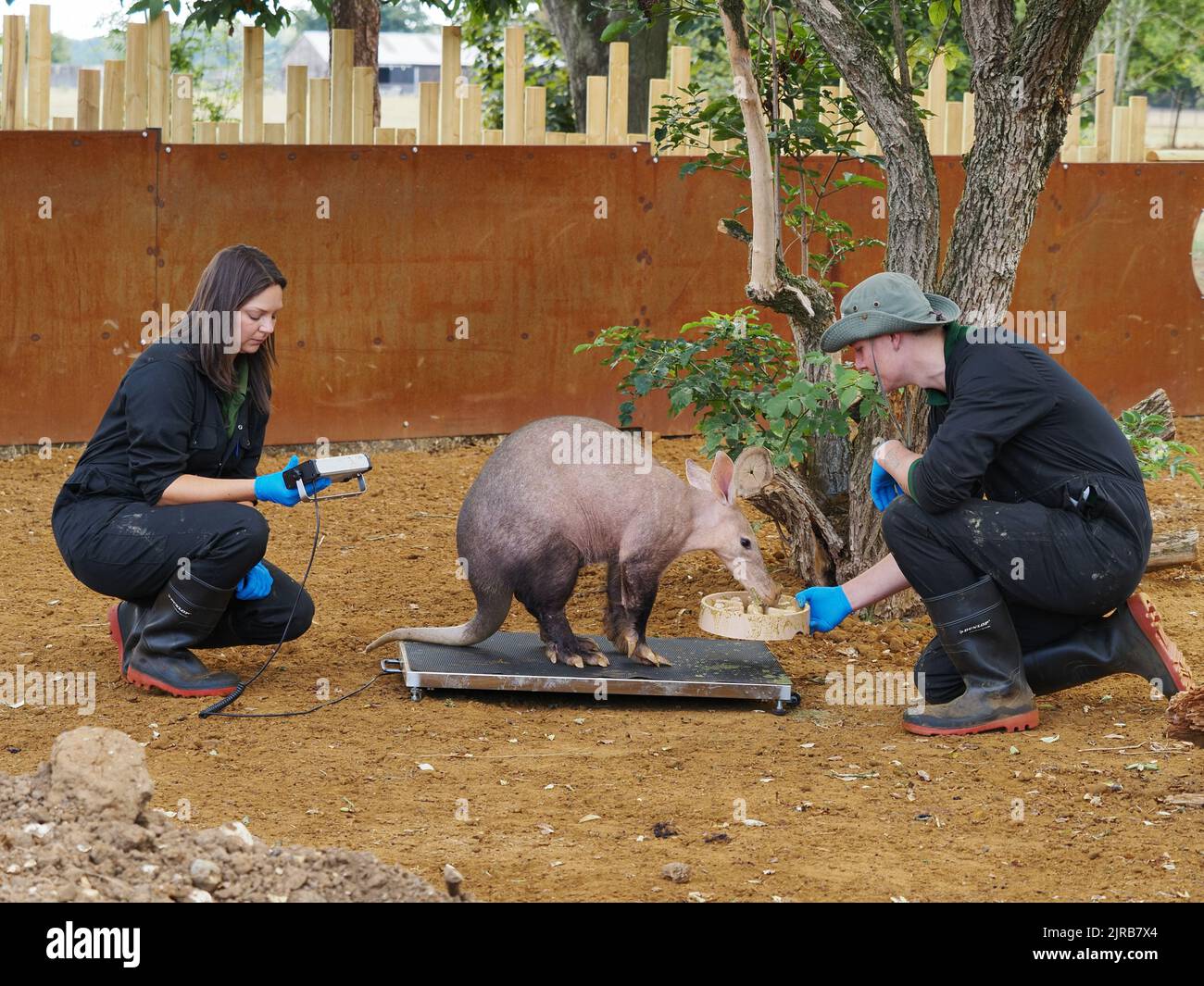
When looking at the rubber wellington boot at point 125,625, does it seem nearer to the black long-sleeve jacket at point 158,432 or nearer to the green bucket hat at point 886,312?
the black long-sleeve jacket at point 158,432

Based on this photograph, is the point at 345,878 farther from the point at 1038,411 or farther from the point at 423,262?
the point at 423,262

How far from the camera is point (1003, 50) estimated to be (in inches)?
227

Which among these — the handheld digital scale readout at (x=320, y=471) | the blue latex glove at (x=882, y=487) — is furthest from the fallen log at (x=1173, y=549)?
the handheld digital scale readout at (x=320, y=471)

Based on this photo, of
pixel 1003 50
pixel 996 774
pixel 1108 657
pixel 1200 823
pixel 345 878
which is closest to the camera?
pixel 345 878

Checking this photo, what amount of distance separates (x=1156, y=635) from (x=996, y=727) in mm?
648

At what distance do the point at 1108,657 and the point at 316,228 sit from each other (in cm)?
579

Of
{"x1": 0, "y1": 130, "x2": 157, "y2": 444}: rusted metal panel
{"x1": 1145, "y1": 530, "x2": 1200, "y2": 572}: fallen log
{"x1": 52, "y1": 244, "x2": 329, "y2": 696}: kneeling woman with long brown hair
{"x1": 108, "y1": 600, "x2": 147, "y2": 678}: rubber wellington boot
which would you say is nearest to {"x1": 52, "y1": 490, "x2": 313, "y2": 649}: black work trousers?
{"x1": 52, "y1": 244, "x2": 329, "y2": 696}: kneeling woman with long brown hair

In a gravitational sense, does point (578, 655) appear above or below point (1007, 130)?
below

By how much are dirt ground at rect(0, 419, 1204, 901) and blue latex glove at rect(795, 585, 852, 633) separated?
37 cm

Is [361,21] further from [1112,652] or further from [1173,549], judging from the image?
[1112,652]

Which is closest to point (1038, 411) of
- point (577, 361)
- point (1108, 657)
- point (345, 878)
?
point (1108, 657)

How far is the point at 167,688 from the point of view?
5203 mm

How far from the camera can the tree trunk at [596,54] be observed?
11.1 meters

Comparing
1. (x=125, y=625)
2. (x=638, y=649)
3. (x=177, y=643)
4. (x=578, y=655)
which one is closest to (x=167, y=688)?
(x=177, y=643)
